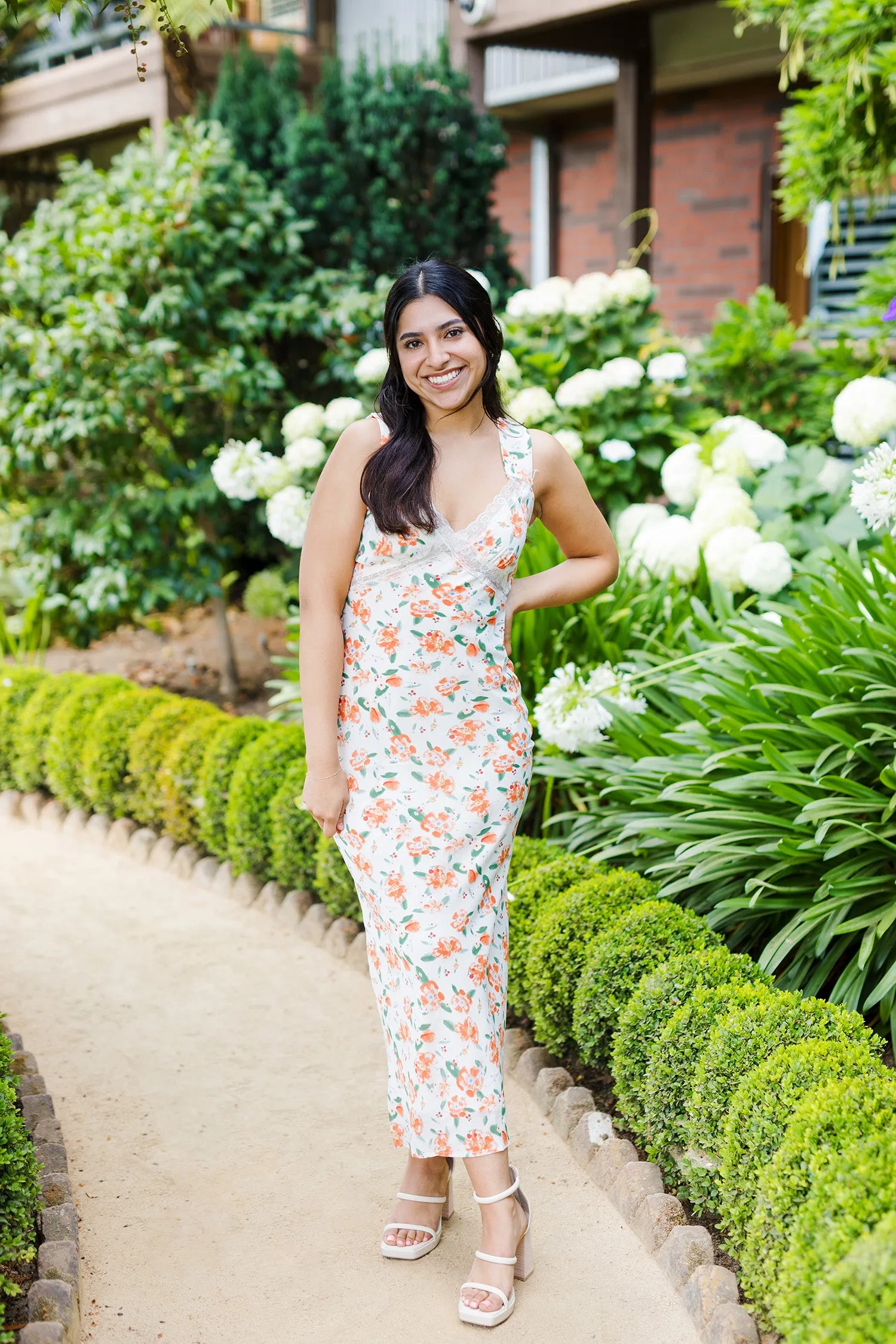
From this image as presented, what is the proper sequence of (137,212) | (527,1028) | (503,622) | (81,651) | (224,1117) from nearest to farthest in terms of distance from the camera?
(503,622) < (224,1117) < (527,1028) < (137,212) < (81,651)

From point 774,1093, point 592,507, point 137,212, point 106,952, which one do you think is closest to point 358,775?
point 592,507

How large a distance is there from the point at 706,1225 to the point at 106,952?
90.4 inches

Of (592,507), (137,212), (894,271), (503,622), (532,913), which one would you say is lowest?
(532,913)

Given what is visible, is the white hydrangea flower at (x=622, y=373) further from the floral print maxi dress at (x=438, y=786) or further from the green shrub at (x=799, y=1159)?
the green shrub at (x=799, y=1159)

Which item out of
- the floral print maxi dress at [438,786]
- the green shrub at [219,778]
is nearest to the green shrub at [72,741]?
the green shrub at [219,778]

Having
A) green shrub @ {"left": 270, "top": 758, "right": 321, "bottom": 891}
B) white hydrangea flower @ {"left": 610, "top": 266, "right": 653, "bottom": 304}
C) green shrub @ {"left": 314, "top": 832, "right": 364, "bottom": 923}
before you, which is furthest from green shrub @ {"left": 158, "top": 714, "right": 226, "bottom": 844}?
white hydrangea flower @ {"left": 610, "top": 266, "right": 653, "bottom": 304}

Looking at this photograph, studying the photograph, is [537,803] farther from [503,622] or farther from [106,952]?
[503,622]

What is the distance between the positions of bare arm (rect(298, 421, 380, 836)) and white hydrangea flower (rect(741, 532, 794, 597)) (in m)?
1.83

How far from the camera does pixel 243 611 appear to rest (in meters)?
8.05

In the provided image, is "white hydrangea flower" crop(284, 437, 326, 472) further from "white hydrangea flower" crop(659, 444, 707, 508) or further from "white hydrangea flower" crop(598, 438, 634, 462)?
"white hydrangea flower" crop(659, 444, 707, 508)

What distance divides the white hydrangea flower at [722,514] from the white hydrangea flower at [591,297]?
57.9 inches

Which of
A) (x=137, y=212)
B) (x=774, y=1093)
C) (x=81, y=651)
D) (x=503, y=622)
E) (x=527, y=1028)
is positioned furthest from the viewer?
(x=81, y=651)

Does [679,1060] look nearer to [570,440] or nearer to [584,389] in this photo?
[570,440]

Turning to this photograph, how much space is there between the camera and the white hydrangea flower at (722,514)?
4211 mm
